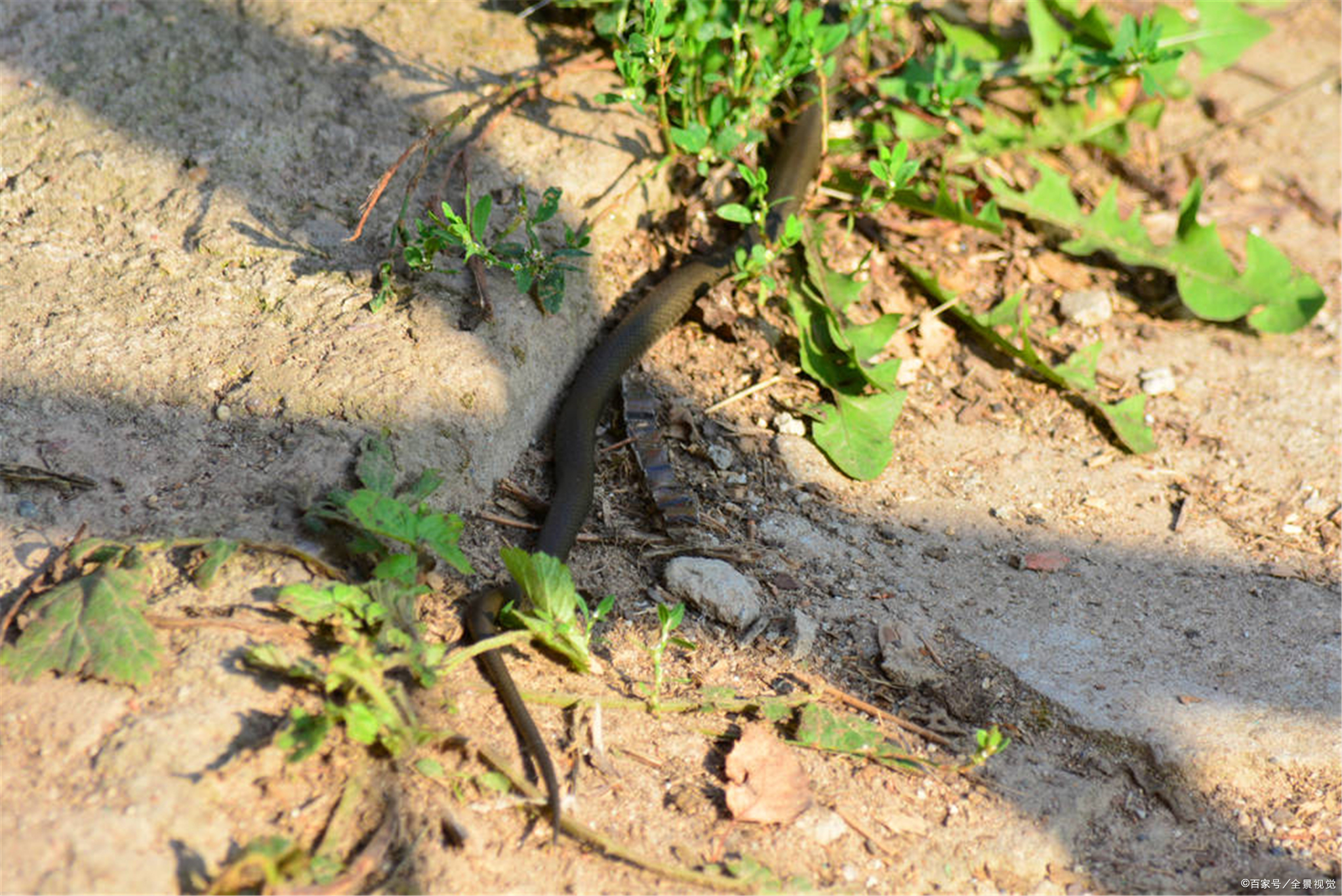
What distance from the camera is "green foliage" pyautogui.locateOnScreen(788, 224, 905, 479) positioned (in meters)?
3.59

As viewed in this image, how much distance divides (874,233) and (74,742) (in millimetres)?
3474

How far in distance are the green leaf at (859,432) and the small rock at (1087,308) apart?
3.83ft

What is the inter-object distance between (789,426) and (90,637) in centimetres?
224

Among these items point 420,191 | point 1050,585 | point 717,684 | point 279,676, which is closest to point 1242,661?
point 1050,585

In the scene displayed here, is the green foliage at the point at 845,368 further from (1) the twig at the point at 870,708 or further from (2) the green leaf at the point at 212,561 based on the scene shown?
(2) the green leaf at the point at 212,561

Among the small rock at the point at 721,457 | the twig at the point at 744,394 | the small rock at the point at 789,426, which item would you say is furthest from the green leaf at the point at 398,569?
the small rock at the point at 789,426

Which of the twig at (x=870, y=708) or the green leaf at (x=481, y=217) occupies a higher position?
the green leaf at (x=481, y=217)

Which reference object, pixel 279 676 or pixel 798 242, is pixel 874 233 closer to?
pixel 798 242

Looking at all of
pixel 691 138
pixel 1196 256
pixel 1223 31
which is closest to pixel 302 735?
pixel 691 138

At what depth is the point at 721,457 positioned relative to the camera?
139 inches

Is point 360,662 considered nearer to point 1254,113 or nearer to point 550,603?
point 550,603

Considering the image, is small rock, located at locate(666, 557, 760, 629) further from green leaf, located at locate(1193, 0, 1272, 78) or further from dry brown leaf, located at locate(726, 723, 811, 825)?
green leaf, located at locate(1193, 0, 1272, 78)

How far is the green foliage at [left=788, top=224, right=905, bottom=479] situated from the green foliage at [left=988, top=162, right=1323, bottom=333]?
1.03m

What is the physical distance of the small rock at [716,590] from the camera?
9.77ft
